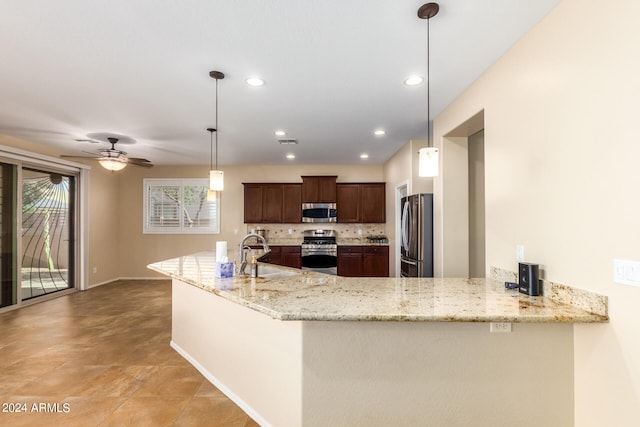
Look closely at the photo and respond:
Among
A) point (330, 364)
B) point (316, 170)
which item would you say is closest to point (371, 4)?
point (330, 364)

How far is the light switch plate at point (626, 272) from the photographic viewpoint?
4.60 feet

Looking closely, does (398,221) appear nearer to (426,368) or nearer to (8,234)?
(426,368)

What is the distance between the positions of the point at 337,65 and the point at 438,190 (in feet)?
6.05

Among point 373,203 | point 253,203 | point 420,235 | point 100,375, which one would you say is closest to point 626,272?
point 420,235

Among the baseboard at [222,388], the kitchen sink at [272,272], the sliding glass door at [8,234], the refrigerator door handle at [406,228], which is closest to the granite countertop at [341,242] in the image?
the refrigerator door handle at [406,228]

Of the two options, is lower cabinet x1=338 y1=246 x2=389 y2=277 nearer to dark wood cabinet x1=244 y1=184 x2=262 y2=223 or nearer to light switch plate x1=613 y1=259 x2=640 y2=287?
dark wood cabinet x1=244 y1=184 x2=262 y2=223

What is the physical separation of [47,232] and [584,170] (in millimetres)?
7036

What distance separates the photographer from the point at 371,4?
72.1 inches

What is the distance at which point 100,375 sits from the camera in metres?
2.75

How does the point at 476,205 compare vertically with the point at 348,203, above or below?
below

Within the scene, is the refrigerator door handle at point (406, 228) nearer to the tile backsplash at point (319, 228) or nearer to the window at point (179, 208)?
the tile backsplash at point (319, 228)

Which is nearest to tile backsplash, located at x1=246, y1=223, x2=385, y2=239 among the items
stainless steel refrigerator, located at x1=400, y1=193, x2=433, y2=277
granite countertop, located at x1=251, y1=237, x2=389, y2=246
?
granite countertop, located at x1=251, y1=237, x2=389, y2=246

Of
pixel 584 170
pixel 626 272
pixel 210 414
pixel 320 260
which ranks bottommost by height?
pixel 210 414

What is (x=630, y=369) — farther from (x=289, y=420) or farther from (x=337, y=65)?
(x=337, y=65)
